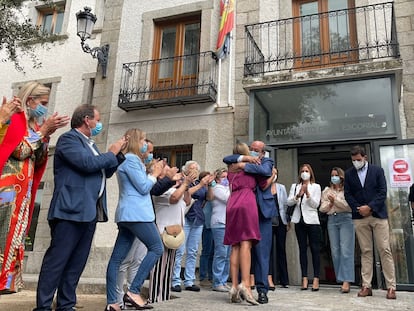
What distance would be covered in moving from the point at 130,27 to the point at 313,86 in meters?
5.29

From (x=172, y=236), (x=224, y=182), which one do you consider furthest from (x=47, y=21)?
(x=172, y=236)

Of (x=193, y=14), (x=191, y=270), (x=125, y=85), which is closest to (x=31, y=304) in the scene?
(x=191, y=270)

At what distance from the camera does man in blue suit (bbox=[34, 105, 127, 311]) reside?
2.75 meters

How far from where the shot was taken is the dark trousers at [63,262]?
270 cm

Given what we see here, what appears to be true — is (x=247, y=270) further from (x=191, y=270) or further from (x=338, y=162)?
(x=338, y=162)

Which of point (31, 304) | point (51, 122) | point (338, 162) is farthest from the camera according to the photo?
point (338, 162)

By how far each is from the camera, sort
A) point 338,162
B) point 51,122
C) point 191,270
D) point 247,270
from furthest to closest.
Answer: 1. point 338,162
2. point 191,270
3. point 247,270
4. point 51,122

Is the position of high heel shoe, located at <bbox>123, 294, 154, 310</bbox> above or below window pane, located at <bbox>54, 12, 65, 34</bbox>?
below

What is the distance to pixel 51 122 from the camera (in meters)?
3.08

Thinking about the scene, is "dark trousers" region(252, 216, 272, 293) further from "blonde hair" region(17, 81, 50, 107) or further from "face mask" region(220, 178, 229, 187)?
"blonde hair" region(17, 81, 50, 107)

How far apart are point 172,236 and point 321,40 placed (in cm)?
601

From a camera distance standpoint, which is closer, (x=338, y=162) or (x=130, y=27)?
(x=338, y=162)

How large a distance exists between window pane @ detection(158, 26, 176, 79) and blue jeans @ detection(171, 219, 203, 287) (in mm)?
4686

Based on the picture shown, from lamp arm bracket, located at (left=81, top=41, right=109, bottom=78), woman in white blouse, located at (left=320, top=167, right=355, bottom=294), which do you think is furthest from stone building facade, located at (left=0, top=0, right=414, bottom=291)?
woman in white blouse, located at (left=320, top=167, right=355, bottom=294)
